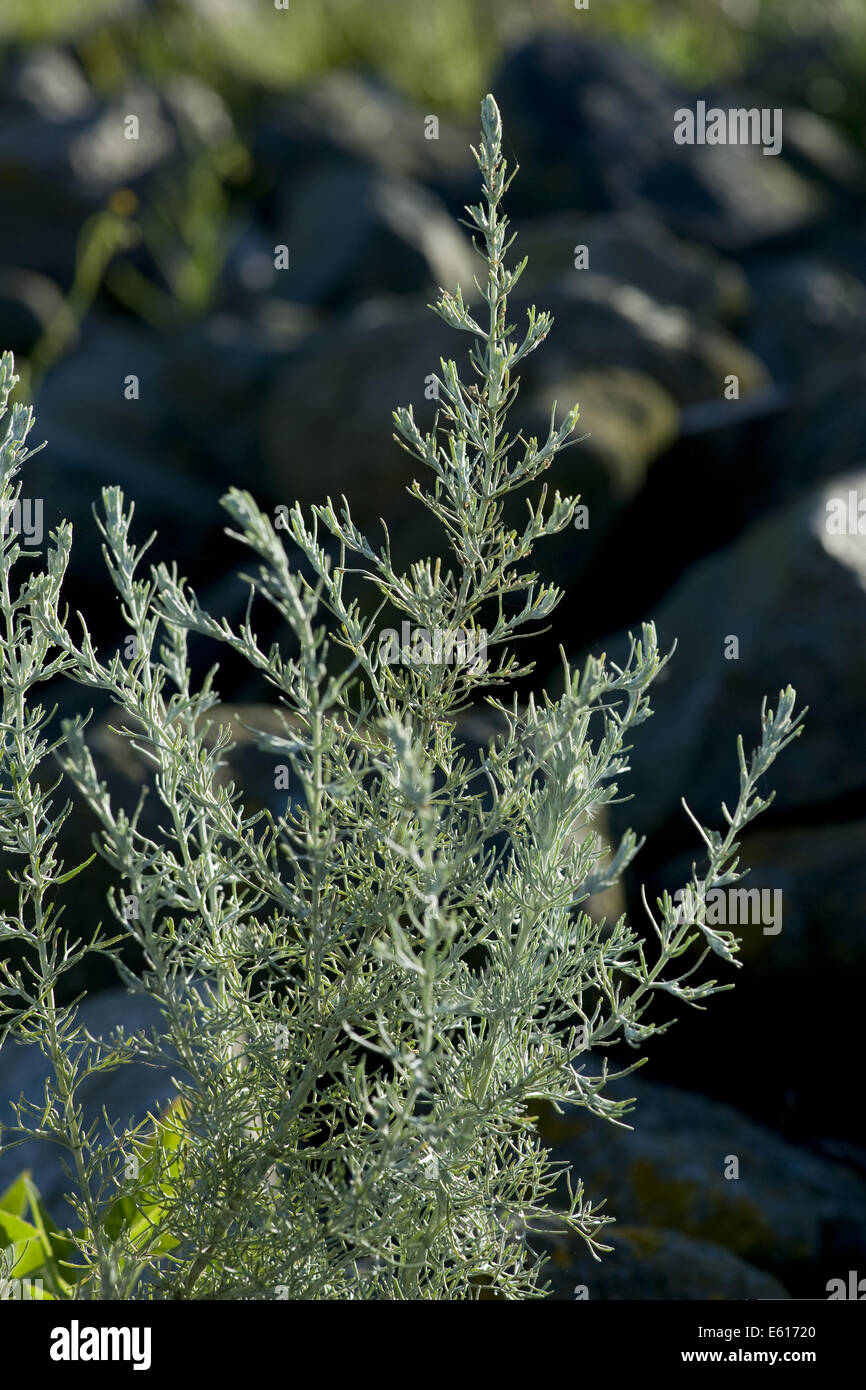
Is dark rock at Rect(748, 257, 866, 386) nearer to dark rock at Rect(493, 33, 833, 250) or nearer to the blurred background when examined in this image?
the blurred background

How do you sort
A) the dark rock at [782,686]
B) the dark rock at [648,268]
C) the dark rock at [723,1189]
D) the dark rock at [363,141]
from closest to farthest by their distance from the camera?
the dark rock at [723,1189] < the dark rock at [782,686] < the dark rock at [648,268] < the dark rock at [363,141]

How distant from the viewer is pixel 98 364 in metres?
6.74

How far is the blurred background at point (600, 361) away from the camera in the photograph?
3.29m

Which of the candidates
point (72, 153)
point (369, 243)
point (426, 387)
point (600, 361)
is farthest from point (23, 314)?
point (600, 361)

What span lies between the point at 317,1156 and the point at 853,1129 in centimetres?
201

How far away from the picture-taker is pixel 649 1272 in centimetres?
253

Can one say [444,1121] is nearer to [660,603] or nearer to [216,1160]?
[216,1160]

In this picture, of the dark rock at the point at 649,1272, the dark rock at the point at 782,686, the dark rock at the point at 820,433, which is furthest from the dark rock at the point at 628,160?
the dark rock at the point at 649,1272

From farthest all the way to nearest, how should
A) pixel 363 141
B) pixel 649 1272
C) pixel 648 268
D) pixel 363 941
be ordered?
pixel 363 141 < pixel 648 268 < pixel 649 1272 < pixel 363 941

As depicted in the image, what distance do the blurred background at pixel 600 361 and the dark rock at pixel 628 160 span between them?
0.08 feet

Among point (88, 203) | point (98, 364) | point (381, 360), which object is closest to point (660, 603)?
point (381, 360)

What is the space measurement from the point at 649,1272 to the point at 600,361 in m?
3.50

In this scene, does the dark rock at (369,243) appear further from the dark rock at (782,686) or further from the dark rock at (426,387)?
the dark rock at (782,686)

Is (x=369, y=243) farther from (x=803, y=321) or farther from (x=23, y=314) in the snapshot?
(x=803, y=321)
